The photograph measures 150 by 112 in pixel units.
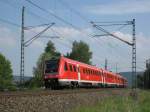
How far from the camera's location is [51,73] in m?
36.1

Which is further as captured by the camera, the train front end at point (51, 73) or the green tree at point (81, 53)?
the green tree at point (81, 53)

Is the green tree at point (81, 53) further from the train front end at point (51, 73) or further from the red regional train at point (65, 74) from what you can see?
the train front end at point (51, 73)

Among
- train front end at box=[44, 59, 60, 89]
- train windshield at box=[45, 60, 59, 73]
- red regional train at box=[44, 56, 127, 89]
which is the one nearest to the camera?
train front end at box=[44, 59, 60, 89]

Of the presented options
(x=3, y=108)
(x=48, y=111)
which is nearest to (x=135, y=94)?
(x=48, y=111)

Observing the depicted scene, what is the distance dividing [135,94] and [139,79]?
94.8 metres

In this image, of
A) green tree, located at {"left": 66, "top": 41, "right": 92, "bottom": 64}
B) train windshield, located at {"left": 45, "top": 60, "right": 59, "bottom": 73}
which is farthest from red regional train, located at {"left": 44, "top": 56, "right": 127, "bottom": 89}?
green tree, located at {"left": 66, "top": 41, "right": 92, "bottom": 64}

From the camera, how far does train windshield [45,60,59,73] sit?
36031 millimetres

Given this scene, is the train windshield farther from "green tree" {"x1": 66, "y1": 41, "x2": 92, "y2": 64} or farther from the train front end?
"green tree" {"x1": 66, "y1": 41, "x2": 92, "y2": 64}

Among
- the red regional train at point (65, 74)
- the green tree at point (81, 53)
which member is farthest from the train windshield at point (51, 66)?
the green tree at point (81, 53)

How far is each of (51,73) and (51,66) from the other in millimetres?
643

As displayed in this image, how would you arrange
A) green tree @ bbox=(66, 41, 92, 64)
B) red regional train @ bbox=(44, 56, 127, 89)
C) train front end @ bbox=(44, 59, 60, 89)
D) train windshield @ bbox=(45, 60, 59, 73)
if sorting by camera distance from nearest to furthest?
train front end @ bbox=(44, 59, 60, 89)
red regional train @ bbox=(44, 56, 127, 89)
train windshield @ bbox=(45, 60, 59, 73)
green tree @ bbox=(66, 41, 92, 64)

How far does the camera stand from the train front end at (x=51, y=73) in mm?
35531

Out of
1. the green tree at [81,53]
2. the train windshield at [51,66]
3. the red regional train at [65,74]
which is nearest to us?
the red regional train at [65,74]

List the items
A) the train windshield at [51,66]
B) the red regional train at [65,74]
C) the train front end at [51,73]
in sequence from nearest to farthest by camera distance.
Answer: the train front end at [51,73] < the red regional train at [65,74] < the train windshield at [51,66]
